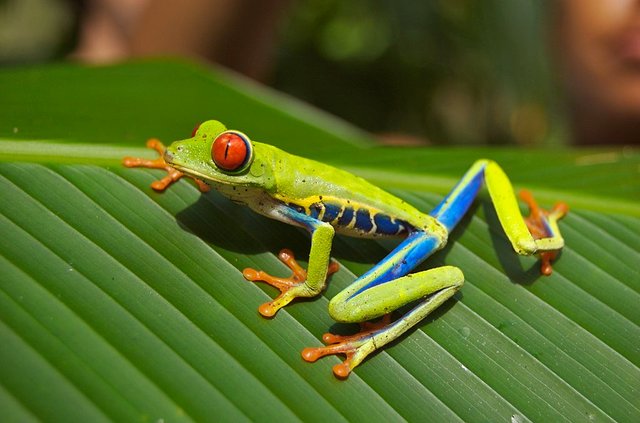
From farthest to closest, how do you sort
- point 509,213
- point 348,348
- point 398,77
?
point 398,77 → point 509,213 → point 348,348

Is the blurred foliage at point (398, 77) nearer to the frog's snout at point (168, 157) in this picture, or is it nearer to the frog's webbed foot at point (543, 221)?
the frog's webbed foot at point (543, 221)

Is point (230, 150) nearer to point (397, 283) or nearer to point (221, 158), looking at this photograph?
point (221, 158)

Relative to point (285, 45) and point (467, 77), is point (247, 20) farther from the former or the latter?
point (467, 77)

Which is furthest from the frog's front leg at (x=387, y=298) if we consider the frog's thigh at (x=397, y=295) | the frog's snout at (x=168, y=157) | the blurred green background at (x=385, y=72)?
the blurred green background at (x=385, y=72)

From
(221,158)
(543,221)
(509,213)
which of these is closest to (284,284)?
(221,158)

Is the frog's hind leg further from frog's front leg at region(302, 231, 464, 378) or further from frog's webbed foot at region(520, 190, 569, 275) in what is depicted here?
frog's front leg at region(302, 231, 464, 378)

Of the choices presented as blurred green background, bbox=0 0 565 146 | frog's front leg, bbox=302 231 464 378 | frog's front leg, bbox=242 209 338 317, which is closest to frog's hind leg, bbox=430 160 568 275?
frog's front leg, bbox=302 231 464 378
